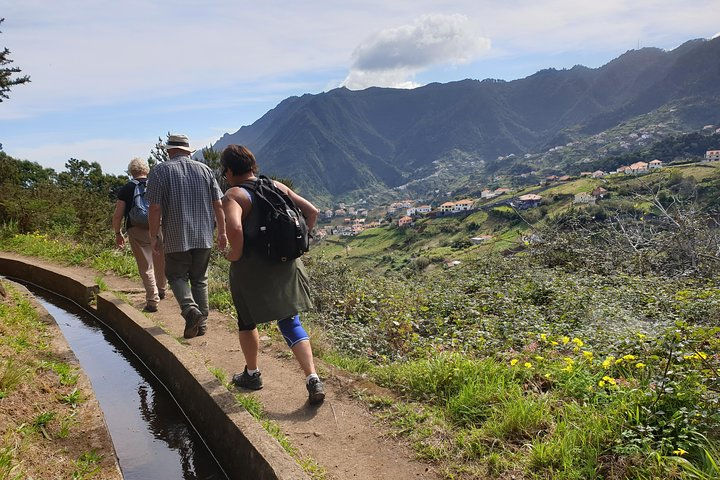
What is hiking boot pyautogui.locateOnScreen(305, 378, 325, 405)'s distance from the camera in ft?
10.7

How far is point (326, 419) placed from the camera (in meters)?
3.19

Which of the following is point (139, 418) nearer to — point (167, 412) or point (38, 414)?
point (167, 412)

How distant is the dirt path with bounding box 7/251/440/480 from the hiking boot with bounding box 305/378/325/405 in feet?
0.22

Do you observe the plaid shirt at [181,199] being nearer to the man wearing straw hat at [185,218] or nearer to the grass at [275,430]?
the man wearing straw hat at [185,218]

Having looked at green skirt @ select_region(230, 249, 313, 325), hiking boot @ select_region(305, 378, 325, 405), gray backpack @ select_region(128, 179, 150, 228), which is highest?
gray backpack @ select_region(128, 179, 150, 228)

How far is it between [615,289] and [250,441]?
5.41m

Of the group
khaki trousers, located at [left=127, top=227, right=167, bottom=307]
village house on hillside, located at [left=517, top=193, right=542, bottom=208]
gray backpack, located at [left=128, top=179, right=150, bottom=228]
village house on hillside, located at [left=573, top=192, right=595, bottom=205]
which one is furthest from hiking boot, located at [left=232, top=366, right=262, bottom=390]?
village house on hillside, located at [left=517, top=193, right=542, bottom=208]

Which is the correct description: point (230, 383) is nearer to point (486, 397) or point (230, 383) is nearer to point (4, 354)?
point (4, 354)

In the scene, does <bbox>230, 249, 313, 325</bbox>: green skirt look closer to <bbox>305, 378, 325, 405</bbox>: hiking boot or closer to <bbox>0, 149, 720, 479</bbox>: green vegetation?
<bbox>305, 378, 325, 405</bbox>: hiking boot

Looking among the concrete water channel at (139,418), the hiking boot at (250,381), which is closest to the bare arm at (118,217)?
the concrete water channel at (139,418)

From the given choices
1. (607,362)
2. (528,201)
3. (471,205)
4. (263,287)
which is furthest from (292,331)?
(471,205)

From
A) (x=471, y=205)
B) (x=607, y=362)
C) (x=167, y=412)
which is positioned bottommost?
(x=471, y=205)

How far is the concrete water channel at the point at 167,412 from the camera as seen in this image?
8.73 ft

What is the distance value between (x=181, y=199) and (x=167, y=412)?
189 cm
